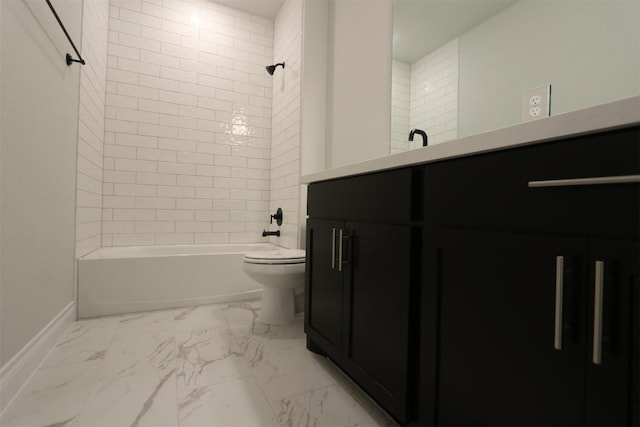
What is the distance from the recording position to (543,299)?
563mm

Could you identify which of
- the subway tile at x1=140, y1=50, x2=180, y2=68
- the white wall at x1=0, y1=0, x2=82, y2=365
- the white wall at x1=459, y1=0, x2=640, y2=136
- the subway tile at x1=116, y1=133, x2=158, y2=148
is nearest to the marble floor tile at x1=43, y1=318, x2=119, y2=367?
the white wall at x1=0, y1=0, x2=82, y2=365

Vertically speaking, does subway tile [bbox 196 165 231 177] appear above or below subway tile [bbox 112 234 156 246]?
above

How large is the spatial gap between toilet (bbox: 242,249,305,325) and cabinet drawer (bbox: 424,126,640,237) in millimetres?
1174

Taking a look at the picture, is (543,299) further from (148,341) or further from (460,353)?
(148,341)

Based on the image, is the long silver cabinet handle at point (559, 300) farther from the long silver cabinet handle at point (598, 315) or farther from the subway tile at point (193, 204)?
the subway tile at point (193, 204)

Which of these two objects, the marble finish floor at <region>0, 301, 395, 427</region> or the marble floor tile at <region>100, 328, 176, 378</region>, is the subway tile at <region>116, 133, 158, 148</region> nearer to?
the marble finish floor at <region>0, 301, 395, 427</region>

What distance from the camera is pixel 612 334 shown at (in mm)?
467

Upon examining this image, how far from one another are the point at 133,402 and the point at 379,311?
0.98m

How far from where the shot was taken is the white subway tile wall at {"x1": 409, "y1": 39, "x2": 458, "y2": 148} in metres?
2.78

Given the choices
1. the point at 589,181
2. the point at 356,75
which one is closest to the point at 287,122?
the point at 356,75

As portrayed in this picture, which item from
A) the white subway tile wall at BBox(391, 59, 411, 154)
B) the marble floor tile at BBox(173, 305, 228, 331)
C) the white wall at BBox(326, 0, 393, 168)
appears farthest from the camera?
the white subway tile wall at BBox(391, 59, 411, 154)

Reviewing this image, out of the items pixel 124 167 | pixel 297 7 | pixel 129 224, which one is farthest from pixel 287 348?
pixel 297 7

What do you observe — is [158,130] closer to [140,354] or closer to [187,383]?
[140,354]

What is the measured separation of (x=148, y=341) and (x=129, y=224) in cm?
134
